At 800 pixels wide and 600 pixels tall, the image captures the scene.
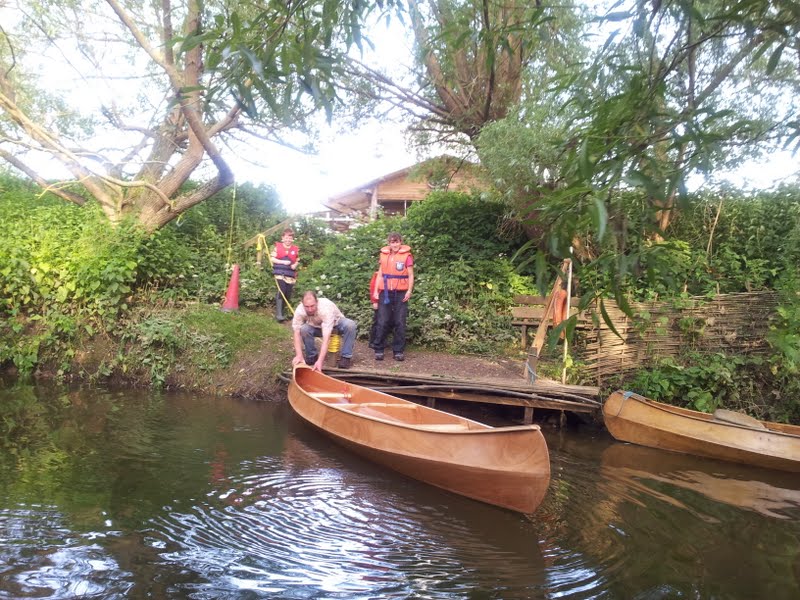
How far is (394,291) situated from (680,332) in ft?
14.0

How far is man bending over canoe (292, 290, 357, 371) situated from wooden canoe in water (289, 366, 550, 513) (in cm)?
146

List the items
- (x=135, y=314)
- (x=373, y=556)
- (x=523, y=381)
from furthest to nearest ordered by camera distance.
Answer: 1. (x=135, y=314)
2. (x=523, y=381)
3. (x=373, y=556)

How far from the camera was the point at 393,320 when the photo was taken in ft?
30.9

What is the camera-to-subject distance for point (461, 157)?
41.3ft

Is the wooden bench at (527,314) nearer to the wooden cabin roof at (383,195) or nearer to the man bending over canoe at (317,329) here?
the man bending over canoe at (317,329)

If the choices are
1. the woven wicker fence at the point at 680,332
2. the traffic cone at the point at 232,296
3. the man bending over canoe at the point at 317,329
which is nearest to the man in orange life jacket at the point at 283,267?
the traffic cone at the point at 232,296

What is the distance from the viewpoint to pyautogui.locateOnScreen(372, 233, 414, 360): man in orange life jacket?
29.2 ft

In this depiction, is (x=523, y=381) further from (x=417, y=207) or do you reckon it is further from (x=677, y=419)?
(x=417, y=207)

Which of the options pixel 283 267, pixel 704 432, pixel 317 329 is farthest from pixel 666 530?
pixel 283 267

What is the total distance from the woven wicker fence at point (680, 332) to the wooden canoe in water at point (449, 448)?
3.63 m

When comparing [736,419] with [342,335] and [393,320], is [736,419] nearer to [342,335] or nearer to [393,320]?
[393,320]

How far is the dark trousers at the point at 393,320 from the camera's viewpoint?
9.08m

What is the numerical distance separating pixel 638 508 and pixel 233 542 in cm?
350

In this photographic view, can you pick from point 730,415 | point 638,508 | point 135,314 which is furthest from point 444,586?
point 135,314
